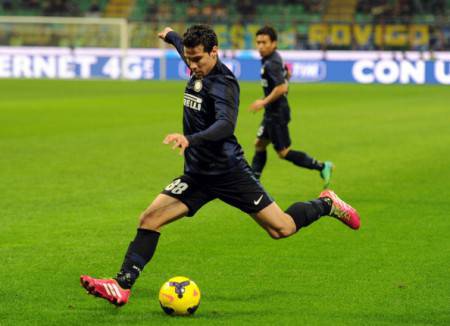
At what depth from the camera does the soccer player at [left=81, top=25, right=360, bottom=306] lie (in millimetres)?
7168

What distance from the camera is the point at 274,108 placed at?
1429cm

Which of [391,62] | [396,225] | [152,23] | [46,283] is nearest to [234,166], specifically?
[46,283]

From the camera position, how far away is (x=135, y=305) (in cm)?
732

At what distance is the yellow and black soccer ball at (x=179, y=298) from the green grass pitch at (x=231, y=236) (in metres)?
0.08

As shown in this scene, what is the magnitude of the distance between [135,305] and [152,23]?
42.8 meters

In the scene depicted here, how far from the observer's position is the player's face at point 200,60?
7242mm

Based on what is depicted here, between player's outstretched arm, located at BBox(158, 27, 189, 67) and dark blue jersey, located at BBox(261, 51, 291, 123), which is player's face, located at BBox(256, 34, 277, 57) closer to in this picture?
dark blue jersey, located at BBox(261, 51, 291, 123)

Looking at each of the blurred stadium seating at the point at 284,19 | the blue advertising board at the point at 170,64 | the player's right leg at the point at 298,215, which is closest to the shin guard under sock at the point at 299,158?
the player's right leg at the point at 298,215

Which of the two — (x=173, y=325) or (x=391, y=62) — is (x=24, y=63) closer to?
(x=391, y=62)

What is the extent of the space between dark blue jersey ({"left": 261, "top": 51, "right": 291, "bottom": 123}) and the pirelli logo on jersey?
21.8 ft

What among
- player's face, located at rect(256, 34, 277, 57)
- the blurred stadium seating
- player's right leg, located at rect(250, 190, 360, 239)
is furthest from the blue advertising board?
player's right leg, located at rect(250, 190, 360, 239)

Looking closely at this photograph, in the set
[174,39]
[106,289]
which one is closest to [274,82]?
[174,39]

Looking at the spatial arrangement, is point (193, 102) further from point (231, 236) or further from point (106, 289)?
point (231, 236)

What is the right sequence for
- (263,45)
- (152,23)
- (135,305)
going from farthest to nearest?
(152,23), (263,45), (135,305)
